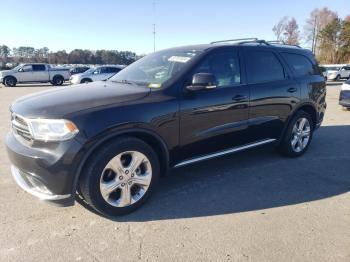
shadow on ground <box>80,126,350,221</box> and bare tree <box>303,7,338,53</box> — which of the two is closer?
shadow on ground <box>80,126,350,221</box>

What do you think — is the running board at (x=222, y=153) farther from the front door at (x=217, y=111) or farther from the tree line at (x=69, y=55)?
the tree line at (x=69, y=55)

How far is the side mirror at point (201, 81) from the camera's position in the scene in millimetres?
3457

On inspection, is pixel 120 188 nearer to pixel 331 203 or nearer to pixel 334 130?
pixel 331 203

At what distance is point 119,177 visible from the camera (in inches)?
127

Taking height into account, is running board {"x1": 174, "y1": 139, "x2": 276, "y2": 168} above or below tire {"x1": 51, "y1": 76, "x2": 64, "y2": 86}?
above

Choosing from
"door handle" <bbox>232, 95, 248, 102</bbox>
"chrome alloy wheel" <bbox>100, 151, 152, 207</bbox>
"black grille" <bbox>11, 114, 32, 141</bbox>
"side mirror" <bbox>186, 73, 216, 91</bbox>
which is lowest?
"chrome alloy wheel" <bbox>100, 151, 152, 207</bbox>

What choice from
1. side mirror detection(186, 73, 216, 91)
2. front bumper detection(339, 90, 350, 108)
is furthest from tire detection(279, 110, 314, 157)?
front bumper detection(339, 90, 350, 108)

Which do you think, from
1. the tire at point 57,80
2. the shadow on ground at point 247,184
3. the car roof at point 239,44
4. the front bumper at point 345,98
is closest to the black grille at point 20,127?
the shadow on ground at point 247,184

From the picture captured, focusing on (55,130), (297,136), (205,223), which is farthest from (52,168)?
(297,136)

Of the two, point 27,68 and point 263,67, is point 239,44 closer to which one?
point 263,67

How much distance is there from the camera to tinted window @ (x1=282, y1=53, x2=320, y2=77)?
5130mm

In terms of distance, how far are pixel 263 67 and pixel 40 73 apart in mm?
24242

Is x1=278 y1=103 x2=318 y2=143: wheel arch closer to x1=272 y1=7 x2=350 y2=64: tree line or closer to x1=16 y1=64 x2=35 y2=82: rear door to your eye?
x1=16 y1=64 x2=35 y2=82: rear door

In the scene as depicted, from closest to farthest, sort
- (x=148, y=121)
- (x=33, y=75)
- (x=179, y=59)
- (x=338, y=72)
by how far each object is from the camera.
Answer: (x=148, y=121) < (x=179, y=59) < (x=33, y=75) < (x=338, y=72)
